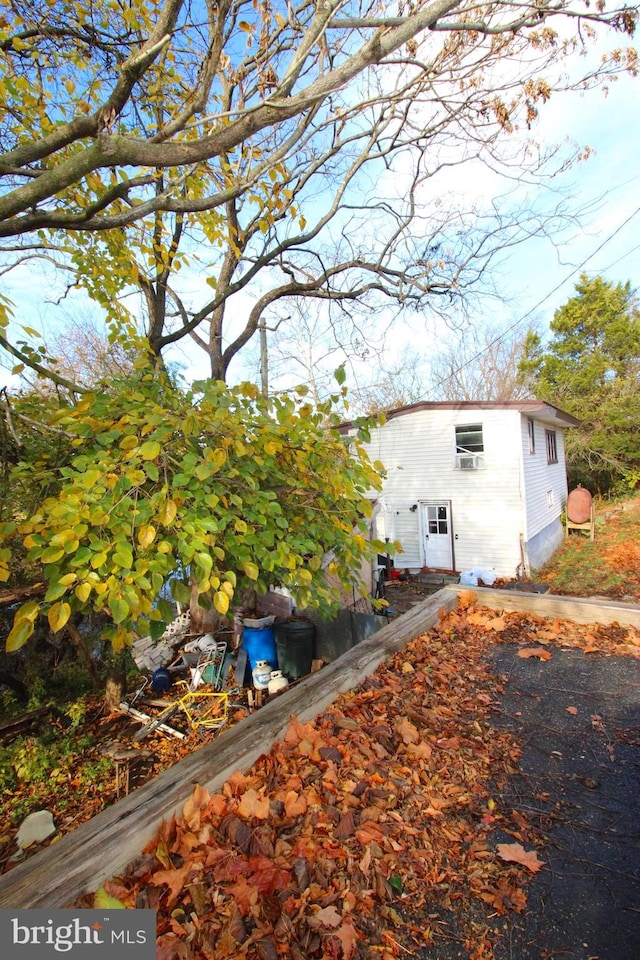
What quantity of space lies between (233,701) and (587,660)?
426 cm

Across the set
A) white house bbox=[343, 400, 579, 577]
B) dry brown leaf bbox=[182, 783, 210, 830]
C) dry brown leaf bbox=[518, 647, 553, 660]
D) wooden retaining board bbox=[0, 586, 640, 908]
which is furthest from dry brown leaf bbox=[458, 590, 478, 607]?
white house bbox=[343, 400, 579, 577]

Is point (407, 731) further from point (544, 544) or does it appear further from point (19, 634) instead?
point (544, 544)

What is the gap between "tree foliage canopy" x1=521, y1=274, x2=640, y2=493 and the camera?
18.3m

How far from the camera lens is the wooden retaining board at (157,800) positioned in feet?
4.00

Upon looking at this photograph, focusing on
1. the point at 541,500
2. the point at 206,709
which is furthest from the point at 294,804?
the point at 541,500

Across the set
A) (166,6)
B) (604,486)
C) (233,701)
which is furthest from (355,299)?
(604,486)

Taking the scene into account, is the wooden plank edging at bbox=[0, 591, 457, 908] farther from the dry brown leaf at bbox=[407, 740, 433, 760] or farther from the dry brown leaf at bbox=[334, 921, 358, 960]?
the dry brown leaf at bbox=[334, 921, 358, 960]

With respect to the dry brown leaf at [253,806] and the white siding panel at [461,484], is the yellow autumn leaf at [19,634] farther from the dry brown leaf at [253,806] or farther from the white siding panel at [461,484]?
the white siding panel at [461,484]

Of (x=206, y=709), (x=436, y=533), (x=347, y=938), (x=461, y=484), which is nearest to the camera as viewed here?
(x=347, y=938)

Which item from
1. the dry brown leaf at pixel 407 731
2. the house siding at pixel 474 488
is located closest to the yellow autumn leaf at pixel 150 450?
the dry brown leaf at pixel 407 731

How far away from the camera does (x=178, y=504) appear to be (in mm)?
1884

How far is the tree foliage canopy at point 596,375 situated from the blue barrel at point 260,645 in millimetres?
18138

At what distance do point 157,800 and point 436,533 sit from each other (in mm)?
12212

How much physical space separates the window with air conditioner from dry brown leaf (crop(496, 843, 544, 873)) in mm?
11265
